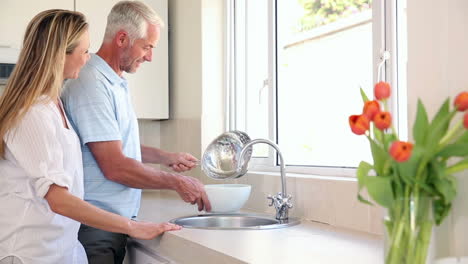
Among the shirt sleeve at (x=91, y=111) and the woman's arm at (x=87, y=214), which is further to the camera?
the shirt sleeve at (x=91, y=111)

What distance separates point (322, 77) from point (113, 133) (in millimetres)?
823

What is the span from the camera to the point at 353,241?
64.3 inches

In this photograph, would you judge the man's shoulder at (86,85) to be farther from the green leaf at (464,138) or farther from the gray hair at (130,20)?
the green leaf at (464,138)

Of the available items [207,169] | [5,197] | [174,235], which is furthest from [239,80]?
[5,197]

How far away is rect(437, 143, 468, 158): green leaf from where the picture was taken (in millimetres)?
942

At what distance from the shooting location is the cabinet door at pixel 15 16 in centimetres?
284

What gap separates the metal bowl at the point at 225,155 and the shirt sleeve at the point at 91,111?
0.38 m

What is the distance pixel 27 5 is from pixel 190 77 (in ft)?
2.75

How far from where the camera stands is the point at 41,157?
5.32 ft

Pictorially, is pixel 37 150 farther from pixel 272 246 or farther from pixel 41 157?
pixel 272 246

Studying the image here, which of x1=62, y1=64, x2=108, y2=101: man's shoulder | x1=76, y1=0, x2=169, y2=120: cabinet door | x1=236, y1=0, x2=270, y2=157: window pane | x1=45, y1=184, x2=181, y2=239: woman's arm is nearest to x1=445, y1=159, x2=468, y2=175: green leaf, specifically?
x1=45, y1=184, x2=181, y2=239: woman's arm

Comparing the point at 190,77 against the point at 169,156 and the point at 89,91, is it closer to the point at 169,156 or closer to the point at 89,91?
the point at 169,156

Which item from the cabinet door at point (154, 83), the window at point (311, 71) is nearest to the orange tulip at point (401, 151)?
the window at point (311, 71)

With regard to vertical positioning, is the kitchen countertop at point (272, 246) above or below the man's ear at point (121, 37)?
below
